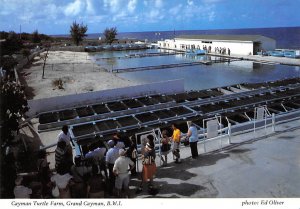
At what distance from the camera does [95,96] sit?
17781 mm

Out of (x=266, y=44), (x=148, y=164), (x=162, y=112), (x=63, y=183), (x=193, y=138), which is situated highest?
(x=266, y=44)

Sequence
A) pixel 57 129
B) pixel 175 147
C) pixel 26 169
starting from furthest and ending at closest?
pixel 57 129
pixel 26 169
pixel 175 147

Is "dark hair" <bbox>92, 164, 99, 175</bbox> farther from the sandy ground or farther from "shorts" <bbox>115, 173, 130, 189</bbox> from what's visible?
the sandy ground

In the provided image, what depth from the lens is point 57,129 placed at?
47.2ft

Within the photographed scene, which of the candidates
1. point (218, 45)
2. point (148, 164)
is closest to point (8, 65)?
point (148, 164)

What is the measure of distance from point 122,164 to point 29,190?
1.73 m

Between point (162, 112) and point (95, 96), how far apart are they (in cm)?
453

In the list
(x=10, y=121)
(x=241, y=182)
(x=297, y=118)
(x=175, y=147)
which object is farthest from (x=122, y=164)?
(x=297, y=118)

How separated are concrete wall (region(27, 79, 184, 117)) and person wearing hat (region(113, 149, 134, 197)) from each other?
37.0 ft

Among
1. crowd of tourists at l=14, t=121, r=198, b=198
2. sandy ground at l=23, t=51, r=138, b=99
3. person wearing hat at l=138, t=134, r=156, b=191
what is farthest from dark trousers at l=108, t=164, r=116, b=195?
sandy ground at l=23, t=51, r=138, b=99

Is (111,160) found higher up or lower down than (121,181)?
higher up

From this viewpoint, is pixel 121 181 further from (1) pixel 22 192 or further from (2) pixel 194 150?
(2) pixel 194 150

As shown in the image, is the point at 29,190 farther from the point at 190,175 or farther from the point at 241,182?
the point at 241,182
